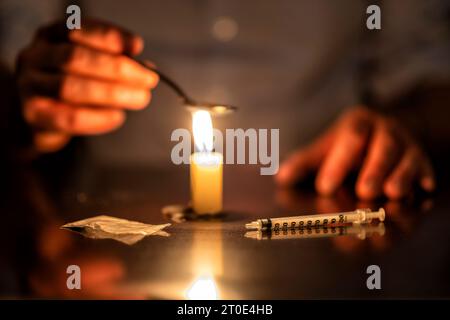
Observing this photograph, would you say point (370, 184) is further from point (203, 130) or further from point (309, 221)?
point (203, 130)

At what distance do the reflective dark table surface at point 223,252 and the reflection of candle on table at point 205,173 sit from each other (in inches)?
1.6

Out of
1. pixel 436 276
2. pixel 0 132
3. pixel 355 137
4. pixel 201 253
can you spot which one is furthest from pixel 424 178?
pixel 0 132

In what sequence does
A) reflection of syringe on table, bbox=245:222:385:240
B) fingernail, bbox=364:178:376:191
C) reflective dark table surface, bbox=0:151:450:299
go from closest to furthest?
reflective dark table surface, bbox=0:151:450:299 → reflection of syringe on table, bbox=245:222:385:240 → fingernail, bbox=364:178:376:191

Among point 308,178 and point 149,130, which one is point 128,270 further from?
point 149,130

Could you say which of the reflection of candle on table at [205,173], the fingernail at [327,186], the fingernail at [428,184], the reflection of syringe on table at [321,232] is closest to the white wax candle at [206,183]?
the reflection of candle on table at [205,173]

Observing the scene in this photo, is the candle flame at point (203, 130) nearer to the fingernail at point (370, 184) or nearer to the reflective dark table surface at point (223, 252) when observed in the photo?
the reflective dark table surface at point (223, 252)

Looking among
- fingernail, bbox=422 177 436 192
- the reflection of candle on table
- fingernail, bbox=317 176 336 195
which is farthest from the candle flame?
fingernail, bbox=422 177 436 192

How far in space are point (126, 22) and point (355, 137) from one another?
863 mm

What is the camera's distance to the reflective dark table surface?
0.65 metres

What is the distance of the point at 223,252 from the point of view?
0.77m

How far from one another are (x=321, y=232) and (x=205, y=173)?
216 millimetres

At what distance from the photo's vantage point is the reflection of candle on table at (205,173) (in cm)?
94

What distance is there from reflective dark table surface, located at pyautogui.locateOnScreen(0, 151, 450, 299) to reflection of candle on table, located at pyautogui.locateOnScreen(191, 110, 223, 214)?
0.13 ft

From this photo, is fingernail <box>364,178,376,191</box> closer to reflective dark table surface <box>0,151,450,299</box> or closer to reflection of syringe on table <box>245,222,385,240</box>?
reflective dark table surface <box>0,151,450,299</box>
